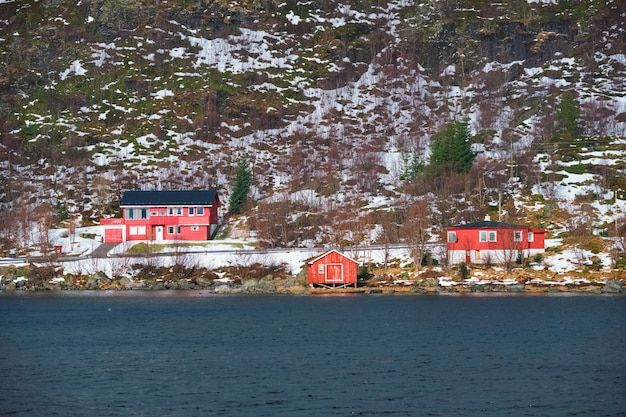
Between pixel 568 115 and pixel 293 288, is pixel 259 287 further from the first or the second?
pixel 568 115

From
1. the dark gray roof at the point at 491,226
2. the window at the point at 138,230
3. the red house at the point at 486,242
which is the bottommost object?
the red house at the point at 486,242

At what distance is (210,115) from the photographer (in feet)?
505

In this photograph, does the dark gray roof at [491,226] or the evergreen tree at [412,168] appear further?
the evergreen tree at [412,168]

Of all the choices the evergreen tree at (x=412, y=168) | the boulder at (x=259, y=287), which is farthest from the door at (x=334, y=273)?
the evergreen tree at (x=412, y=168)

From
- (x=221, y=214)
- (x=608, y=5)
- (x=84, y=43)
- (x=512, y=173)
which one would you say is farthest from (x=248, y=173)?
(x=608, y=5)

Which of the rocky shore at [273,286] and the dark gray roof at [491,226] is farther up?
the dark gray roof at [491,226]

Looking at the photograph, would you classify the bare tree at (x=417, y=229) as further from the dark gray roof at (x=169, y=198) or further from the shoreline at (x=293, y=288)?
the dark gray roof at (x=169, y=198)

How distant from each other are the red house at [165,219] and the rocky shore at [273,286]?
48.0ft

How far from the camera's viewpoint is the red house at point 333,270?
294 feet

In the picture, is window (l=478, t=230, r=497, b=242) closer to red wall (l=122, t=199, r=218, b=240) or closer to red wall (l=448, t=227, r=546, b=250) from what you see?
red wall (l=448, t=227, r=546, b=250)

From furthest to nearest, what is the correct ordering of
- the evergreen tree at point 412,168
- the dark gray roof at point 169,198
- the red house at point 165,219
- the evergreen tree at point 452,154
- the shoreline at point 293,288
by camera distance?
1. the evergreen tree at point 412,168
2. the evergreen tree at point 452,154
3. the dark gray roof at point 169,198
4. the red house at point 165,219
5. the shoreline at point 293,288

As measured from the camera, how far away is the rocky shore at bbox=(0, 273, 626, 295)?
8519 centimetres

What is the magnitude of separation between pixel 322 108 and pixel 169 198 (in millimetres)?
52433

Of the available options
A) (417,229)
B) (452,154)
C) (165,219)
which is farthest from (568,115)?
(165,219)
